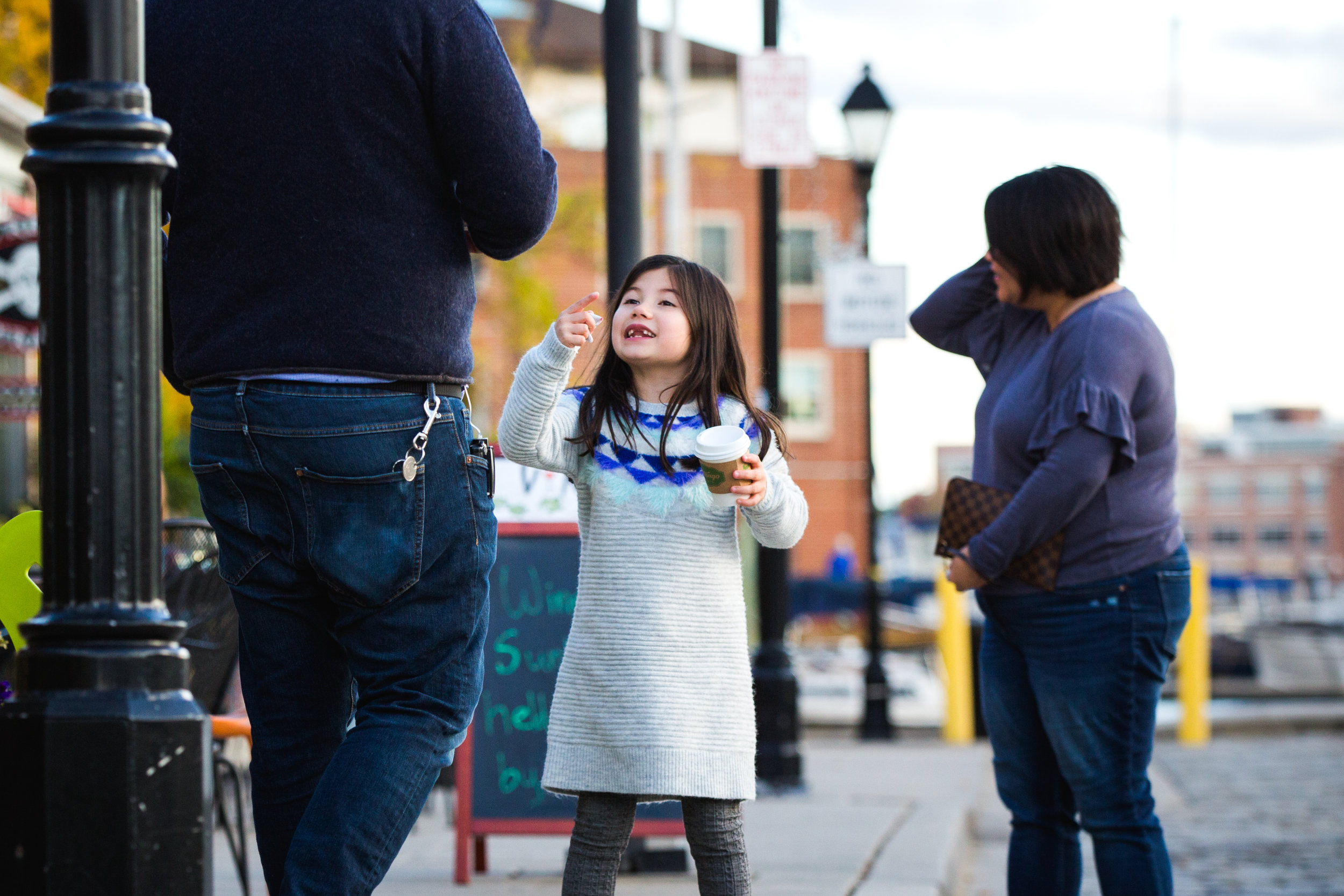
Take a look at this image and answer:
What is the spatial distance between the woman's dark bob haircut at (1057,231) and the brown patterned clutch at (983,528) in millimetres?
504

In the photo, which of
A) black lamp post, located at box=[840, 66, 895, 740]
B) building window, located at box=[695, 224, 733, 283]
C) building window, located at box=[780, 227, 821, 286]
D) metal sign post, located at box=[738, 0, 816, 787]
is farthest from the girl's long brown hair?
building window, located at box=[695, 224, 733, 283]

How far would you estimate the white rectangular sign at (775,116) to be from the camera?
809cm

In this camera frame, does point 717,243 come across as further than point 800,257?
Yes

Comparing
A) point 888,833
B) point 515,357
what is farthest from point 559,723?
point 515,357

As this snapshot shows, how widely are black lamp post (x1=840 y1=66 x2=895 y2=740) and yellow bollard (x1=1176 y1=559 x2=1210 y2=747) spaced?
2.32 meters

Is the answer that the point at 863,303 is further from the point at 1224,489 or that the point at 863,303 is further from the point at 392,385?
the point at 1224,489

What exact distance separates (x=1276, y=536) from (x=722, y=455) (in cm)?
13726

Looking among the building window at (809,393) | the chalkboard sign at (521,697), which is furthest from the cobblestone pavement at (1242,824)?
the building window at (809,393)

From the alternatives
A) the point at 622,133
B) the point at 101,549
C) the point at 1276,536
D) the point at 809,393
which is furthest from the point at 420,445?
the point at 1276,536

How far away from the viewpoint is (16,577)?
2.80 meters

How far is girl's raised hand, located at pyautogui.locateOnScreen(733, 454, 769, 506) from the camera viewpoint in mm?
2801

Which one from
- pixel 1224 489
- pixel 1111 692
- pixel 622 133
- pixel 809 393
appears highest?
pixel 622 133

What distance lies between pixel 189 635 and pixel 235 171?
173cm

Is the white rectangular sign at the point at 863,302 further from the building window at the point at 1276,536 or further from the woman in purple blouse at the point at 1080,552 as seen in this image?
the building window at the point at 1276,536
